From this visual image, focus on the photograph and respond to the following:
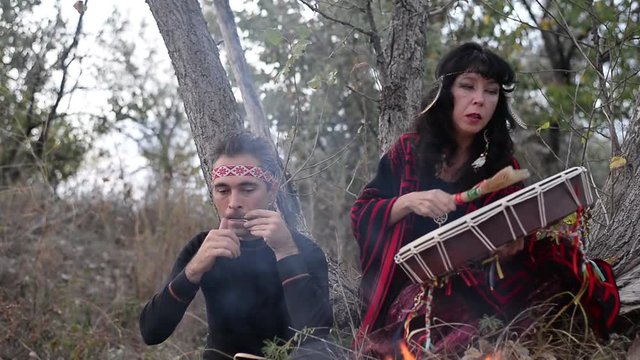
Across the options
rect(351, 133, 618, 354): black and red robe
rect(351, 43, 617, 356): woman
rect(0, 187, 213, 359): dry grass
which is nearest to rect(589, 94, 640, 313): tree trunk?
rect(351, 133, 618, 354): black and red robe

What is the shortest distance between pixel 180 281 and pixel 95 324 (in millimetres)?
2989

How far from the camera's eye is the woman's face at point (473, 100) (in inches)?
118

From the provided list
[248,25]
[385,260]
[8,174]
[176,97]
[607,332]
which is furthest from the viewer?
[176,97]

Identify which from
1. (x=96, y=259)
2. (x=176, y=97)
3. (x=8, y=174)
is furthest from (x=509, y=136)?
(x=176, y=97)

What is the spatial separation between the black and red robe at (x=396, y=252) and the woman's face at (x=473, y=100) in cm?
22

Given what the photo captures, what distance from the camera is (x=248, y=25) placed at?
5.71 m

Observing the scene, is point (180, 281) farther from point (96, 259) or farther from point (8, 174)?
point (8, 174)

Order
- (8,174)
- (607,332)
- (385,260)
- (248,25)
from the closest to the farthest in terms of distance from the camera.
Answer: (607,332), (385,260), (248,25), (8,174)

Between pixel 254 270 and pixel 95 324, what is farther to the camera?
pixel 95 324

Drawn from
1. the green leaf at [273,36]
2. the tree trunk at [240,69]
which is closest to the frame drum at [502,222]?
the green leaf at [273,36]

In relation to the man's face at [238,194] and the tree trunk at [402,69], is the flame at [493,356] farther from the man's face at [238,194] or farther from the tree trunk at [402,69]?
the tree trunk at [402,69]

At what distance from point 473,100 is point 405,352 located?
0.94m

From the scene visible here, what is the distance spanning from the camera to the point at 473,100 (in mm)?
3002

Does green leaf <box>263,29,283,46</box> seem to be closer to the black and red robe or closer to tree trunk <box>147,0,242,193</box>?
tree trunk <box>147,0,242,193</box>
